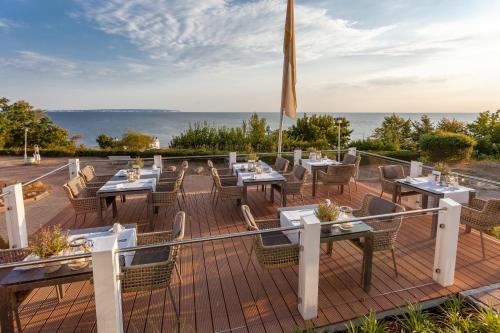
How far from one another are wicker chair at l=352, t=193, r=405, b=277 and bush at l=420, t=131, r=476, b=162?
42.9 ft

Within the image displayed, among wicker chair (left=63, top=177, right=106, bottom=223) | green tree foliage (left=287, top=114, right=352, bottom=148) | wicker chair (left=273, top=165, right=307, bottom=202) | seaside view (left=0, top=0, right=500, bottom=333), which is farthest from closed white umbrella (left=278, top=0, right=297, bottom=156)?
green tree foliage (left=287, top=114, right=352, bottom=148)

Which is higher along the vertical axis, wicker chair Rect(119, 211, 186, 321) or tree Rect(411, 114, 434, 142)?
tree Rect(411, 114, 434, 142)

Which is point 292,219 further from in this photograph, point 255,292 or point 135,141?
point 135,141

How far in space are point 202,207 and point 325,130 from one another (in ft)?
57.7

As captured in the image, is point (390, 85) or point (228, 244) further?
point (390, 85)

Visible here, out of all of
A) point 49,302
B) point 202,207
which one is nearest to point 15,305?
point 49,302

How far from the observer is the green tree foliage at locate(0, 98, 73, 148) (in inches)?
952

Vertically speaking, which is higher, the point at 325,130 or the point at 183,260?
the point at 325,130

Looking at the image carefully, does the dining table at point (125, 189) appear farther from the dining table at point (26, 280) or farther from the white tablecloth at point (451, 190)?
the white tablecloth at point (451, 190)

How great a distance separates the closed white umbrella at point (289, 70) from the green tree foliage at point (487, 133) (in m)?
14.6

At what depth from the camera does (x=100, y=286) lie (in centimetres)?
223

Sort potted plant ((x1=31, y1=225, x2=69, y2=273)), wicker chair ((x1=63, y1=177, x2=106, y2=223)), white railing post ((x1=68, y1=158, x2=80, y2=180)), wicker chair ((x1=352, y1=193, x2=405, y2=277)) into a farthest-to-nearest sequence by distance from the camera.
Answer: white railing post ((x1=68, y1=158, x2=80, y2=180)), wicker chair ((x1=63, y1=177, x2=106, y2=223)), wicker chair ((x1=352, y1=193, x2=405, y2=277)), potted plant ((x1=31, y1=225, x2=69, y2=273))

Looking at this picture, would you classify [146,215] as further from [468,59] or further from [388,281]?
[468,59]

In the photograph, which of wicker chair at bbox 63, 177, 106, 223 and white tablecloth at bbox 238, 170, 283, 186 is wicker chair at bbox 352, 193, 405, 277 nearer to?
white tablecloth at bbox 238, 170, 283, 186
